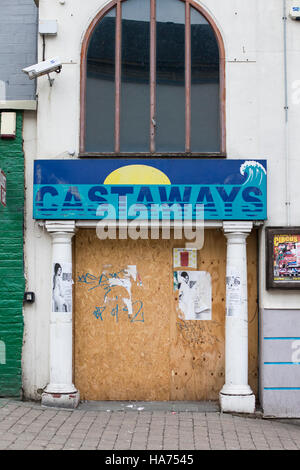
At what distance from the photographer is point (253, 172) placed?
29.8ft

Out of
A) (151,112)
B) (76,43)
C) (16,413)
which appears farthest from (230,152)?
(16,413)

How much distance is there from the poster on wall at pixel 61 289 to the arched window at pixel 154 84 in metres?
1.85

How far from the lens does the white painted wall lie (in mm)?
9250

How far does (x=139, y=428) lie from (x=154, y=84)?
511 cm

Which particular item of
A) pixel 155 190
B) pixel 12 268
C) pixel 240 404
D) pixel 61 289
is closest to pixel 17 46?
pixel 155 190

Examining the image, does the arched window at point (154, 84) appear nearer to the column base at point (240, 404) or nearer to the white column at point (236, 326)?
the white column at point (236, 326)

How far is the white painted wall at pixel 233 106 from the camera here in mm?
9250

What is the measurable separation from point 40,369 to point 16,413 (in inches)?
39.1

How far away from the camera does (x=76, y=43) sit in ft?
31.0

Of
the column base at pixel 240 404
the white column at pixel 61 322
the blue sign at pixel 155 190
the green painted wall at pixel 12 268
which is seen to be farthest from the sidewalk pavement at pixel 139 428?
the blue sign at pixel 155 190

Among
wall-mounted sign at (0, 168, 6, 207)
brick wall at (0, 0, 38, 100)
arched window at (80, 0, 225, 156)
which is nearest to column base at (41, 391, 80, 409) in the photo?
wall-mounted sign at (0, 168, 6, 207)

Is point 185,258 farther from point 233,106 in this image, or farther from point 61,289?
point 233,106

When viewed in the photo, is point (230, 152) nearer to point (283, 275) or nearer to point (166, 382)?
point (283, 275)

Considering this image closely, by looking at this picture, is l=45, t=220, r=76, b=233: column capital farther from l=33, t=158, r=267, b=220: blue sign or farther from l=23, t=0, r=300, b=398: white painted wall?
l=23, t=0, r=300, b=398: white painted wall
